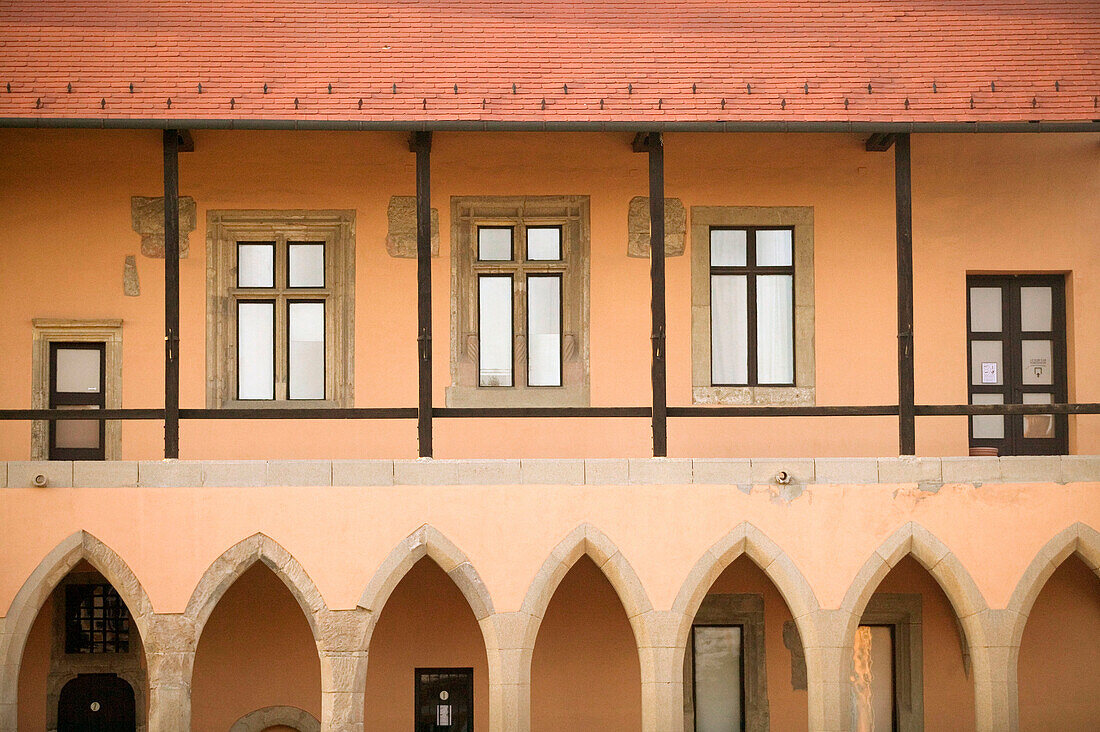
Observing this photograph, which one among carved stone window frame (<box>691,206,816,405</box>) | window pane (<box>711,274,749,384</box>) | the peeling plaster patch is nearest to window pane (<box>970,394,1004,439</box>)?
carved stone window frame (<box>691,206,816,405</box>)

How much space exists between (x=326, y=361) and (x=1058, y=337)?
277 inches

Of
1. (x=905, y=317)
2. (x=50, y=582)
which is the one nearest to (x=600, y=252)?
(x=905, y=317)

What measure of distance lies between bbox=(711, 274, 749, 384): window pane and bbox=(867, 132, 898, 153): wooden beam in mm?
1707

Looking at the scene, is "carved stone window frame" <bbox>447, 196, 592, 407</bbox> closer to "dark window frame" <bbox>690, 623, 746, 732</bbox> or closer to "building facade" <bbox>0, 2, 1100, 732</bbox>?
"building facade" <bbox>0, 2, 1100, 732</bbox>

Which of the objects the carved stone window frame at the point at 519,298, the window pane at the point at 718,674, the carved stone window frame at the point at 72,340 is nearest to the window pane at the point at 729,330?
the carved stone window frame at the point at 519,298

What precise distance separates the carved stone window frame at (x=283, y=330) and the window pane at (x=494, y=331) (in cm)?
122

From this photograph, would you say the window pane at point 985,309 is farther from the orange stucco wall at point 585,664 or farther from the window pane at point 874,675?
the orange stucco wall at point 585,664

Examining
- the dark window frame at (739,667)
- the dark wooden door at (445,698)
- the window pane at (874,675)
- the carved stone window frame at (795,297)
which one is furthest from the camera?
the window pane at (874,675)

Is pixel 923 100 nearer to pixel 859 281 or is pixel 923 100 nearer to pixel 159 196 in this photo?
pixel 859 281

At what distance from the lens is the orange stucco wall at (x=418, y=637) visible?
12.6 meters

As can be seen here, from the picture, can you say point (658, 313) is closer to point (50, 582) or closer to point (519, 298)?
point (519, 298)

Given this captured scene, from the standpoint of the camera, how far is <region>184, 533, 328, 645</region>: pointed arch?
10633 mm

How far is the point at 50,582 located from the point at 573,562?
422 centimetres

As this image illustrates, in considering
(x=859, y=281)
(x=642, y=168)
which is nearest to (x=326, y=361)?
(x=642, y=168)
